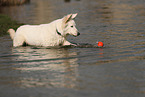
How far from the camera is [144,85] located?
7562 millimetres

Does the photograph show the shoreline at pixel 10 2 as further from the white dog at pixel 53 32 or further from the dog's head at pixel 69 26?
the dog's head at pixel 69 26

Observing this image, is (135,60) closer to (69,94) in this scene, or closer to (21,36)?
(69,94)

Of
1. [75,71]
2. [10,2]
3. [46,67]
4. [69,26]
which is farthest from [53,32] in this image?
[10,2]

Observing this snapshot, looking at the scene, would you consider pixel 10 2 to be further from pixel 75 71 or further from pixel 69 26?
pixel 75 71

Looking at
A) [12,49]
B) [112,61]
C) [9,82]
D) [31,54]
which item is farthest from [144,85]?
[12,49]

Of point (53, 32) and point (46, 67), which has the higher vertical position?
point (53, 32)

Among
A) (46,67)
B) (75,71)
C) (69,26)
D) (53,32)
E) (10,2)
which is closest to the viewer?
(75,71)

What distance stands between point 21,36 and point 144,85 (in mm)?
7732

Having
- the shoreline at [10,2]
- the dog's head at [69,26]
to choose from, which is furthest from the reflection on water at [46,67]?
the shoreline at [10,2]

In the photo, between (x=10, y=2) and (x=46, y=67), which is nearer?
(x=46, y=67)

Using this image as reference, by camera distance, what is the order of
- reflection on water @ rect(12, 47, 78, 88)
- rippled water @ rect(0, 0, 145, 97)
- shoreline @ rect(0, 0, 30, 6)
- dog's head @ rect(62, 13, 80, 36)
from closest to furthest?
rippled water @ rect(0, 0, 145, 97) → reflection on water @ rect(12, 47, 78, 88) → dog's head @ rect(62, 13, 80, 36) → shoreline @ rect(0, 0, 30, 6)

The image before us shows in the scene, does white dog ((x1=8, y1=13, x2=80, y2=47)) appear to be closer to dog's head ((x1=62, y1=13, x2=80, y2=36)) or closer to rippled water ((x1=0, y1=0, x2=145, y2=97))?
dog's head ((x1=62, y1=13, x2=80, y2=36))

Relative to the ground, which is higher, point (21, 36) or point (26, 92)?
point (21, 36)

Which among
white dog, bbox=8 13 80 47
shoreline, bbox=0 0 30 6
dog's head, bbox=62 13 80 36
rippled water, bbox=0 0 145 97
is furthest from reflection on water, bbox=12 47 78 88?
shoreline, bbox=0 0 30 6
